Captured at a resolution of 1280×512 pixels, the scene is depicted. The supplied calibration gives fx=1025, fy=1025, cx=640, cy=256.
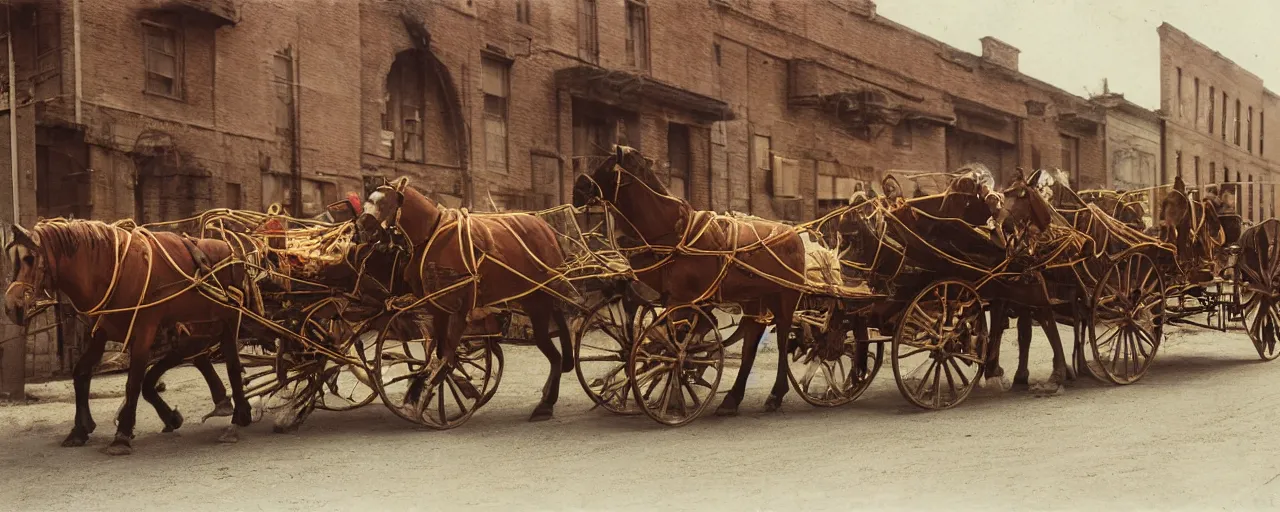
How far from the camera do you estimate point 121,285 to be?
256 inches

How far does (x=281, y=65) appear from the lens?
12133mm

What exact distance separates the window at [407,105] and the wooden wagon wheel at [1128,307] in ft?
27.9

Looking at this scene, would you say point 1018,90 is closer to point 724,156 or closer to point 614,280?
point 724,156

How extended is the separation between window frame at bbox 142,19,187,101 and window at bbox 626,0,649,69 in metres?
7.53

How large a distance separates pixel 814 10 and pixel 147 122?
12.3 m

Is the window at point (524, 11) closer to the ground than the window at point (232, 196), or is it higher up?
higher up

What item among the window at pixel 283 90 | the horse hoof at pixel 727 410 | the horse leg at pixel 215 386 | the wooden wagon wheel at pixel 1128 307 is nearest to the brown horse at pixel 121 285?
the horse leg at pixel 215 386

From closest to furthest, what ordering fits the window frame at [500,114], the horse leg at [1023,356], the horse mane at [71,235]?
the horse mane at [71,235]
the horse leg at [1023,356]
the window frame at [500,114]

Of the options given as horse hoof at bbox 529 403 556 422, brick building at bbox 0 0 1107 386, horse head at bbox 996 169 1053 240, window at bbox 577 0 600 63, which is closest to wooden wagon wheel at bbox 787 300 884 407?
horse head at bbox 996 169 1053 240

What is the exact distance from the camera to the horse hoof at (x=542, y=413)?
25.9 feet

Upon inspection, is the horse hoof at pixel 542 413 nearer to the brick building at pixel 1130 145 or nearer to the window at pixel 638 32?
the window at pixel 638 32

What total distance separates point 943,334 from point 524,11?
947cm

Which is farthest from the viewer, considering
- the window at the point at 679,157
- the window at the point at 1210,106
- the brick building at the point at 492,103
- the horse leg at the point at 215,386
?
the window at the point at 679,157

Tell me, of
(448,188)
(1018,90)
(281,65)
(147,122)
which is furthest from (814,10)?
(147,122)
